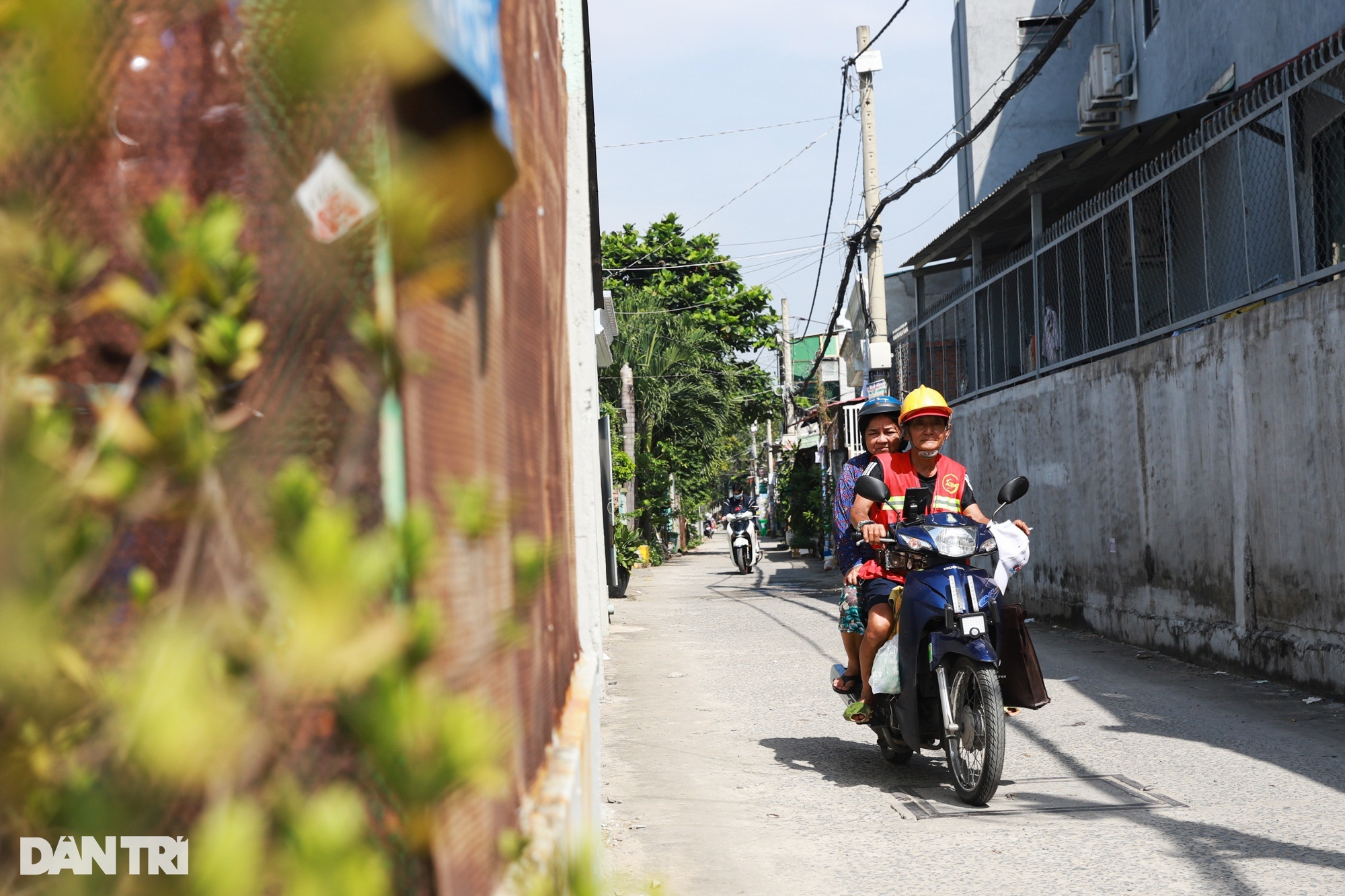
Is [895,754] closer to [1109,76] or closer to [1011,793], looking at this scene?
[1011,793]

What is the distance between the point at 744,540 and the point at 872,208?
359 inches

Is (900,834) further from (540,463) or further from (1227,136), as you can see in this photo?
(1227,136)

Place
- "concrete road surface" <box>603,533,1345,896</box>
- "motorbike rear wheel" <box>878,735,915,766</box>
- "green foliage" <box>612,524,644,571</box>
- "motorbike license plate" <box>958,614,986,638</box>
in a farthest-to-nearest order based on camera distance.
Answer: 1. "green foliage" <box>612,524,644,571</box>
2. "motorbike rear wheel" <box>878,735,915,766</box>
3. "motorbike license plate" <box>958,614,986,638</box>
4. "concrete road surface" <box>603,533,1345,896</box>

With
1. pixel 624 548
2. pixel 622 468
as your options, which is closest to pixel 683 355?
pixel 622 468

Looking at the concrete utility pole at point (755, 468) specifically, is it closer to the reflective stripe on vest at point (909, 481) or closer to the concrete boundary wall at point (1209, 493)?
the concrete boundary wall at point (1209, 493)

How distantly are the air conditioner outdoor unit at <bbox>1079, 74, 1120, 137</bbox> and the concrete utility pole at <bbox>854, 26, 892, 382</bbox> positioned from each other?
3828mm

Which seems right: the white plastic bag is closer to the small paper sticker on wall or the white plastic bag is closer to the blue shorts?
the blue shorts

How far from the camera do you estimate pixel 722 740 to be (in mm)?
6793

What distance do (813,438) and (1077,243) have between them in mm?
22707

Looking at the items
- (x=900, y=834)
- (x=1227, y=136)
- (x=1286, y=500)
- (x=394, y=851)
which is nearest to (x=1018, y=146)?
(x=1227, y=136)

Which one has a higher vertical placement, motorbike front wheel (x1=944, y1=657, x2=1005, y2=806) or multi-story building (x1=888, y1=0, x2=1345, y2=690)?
multi-story building (x1=888, y1=0, x2=1345, y2=690)

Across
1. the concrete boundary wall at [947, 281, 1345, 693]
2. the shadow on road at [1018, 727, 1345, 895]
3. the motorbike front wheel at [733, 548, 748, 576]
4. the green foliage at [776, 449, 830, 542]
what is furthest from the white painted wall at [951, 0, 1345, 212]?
the shadow on road at [1018, 727, 1345, 895]

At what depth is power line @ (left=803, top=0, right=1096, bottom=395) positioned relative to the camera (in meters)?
10.1

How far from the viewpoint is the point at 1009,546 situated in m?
5.24
